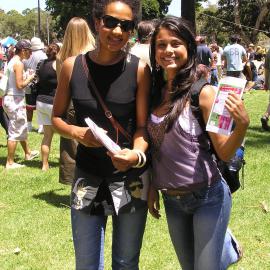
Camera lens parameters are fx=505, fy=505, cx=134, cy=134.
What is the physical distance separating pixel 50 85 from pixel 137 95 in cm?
434

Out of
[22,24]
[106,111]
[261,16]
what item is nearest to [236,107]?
[106,111]

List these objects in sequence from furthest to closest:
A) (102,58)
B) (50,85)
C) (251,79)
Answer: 1. (251,79)
2. (50,85)
3. (102,58)

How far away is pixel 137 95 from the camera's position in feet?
8.25

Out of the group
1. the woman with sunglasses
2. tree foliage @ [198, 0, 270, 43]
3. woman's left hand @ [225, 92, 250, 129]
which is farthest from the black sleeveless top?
tree foliage @ [198, 0, 270, 43]

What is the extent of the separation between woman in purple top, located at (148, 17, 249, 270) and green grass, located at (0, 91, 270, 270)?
1548 mm

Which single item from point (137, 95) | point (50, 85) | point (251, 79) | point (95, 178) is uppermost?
point (137, 95)

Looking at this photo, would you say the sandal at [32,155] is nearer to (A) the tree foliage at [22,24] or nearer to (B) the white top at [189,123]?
(B) the white top at [189,123]

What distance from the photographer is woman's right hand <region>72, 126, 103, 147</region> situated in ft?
8.12

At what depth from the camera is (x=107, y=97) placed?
250cm

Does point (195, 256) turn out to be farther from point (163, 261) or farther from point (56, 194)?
point (56, 194)

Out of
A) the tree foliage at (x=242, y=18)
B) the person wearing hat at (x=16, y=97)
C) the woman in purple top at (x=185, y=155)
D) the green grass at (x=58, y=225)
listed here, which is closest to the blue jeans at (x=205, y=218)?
the woman in purple top at (x=185, y=155)

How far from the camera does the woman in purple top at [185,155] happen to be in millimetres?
2373

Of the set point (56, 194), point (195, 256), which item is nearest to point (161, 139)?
point (195, 256)

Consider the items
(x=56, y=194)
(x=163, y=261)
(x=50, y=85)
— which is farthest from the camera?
(x=50, y=85)
